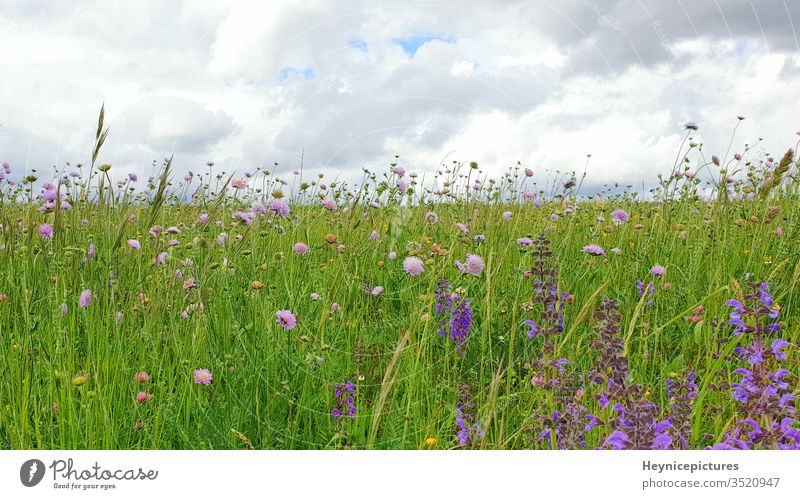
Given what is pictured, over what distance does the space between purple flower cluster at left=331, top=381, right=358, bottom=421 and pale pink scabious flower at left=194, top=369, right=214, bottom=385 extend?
0.43 m

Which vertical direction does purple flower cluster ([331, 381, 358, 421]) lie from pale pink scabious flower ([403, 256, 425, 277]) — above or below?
below

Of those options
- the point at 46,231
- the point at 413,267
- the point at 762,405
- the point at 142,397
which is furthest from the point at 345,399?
the point at 46,231

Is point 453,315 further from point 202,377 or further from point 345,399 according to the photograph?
point 202,377

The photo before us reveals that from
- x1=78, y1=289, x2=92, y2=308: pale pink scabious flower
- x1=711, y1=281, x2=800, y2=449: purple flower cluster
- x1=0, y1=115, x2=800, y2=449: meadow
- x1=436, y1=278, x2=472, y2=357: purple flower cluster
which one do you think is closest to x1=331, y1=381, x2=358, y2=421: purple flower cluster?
x1=0, y1=115, x2=800, y2=449: meadow

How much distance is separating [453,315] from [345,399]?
688 millimetres

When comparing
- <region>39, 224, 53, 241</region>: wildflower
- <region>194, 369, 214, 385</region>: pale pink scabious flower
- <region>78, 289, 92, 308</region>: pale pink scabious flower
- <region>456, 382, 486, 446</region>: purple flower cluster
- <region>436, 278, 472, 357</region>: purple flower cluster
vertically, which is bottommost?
<region>456, 382, 486, 446</region>: purple flower cluster

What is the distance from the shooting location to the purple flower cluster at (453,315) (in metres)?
2.47

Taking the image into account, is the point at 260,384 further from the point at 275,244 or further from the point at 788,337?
the point at 788,337

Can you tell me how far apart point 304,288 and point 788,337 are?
2.29 metres

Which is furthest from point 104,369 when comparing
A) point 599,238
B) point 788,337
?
point 599,238

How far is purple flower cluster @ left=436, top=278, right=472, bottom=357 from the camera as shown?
2.47m

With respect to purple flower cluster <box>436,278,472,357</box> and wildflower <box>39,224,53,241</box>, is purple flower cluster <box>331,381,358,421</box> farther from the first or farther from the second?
wildflower <box>39,224,53,241</box>

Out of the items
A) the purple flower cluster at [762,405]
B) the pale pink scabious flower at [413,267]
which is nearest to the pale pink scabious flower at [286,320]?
the pale pink scabious flower at [413,267]

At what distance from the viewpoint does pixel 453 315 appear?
8.28ft
